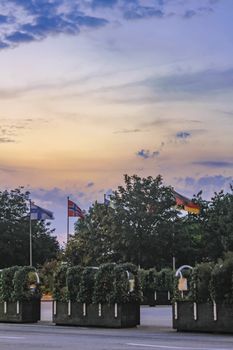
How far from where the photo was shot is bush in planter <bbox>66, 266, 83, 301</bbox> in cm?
2659

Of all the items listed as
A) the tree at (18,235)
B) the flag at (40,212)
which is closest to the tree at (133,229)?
the flag at (40,212)

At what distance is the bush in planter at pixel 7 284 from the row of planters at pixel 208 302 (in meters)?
8.63

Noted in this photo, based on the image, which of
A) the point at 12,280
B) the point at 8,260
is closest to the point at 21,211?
the point at 8,260

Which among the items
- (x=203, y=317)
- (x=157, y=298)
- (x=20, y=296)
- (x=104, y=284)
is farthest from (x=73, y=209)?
(x=203, y=317)

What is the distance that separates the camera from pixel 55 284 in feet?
90.6

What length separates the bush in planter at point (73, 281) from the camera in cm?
2659

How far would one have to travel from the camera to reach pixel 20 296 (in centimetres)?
2872

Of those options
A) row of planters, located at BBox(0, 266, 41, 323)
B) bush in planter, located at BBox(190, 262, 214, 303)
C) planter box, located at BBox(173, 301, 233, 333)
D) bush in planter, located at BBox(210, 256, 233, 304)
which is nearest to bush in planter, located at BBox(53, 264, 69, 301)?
row of planters, located at BBox(0, 266, 41, 323)

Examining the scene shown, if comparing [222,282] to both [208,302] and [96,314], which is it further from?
[96,314]

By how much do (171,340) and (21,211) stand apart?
82211 mm

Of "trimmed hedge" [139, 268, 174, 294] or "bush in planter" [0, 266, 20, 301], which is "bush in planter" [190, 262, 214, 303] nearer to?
"bush in planter" [0, 266, 20, 301]

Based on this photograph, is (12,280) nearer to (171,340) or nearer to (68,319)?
(68,319)

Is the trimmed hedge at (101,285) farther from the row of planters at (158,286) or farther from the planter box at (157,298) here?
the row of planters at (158,286)

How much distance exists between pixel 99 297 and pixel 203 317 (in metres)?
4.72
